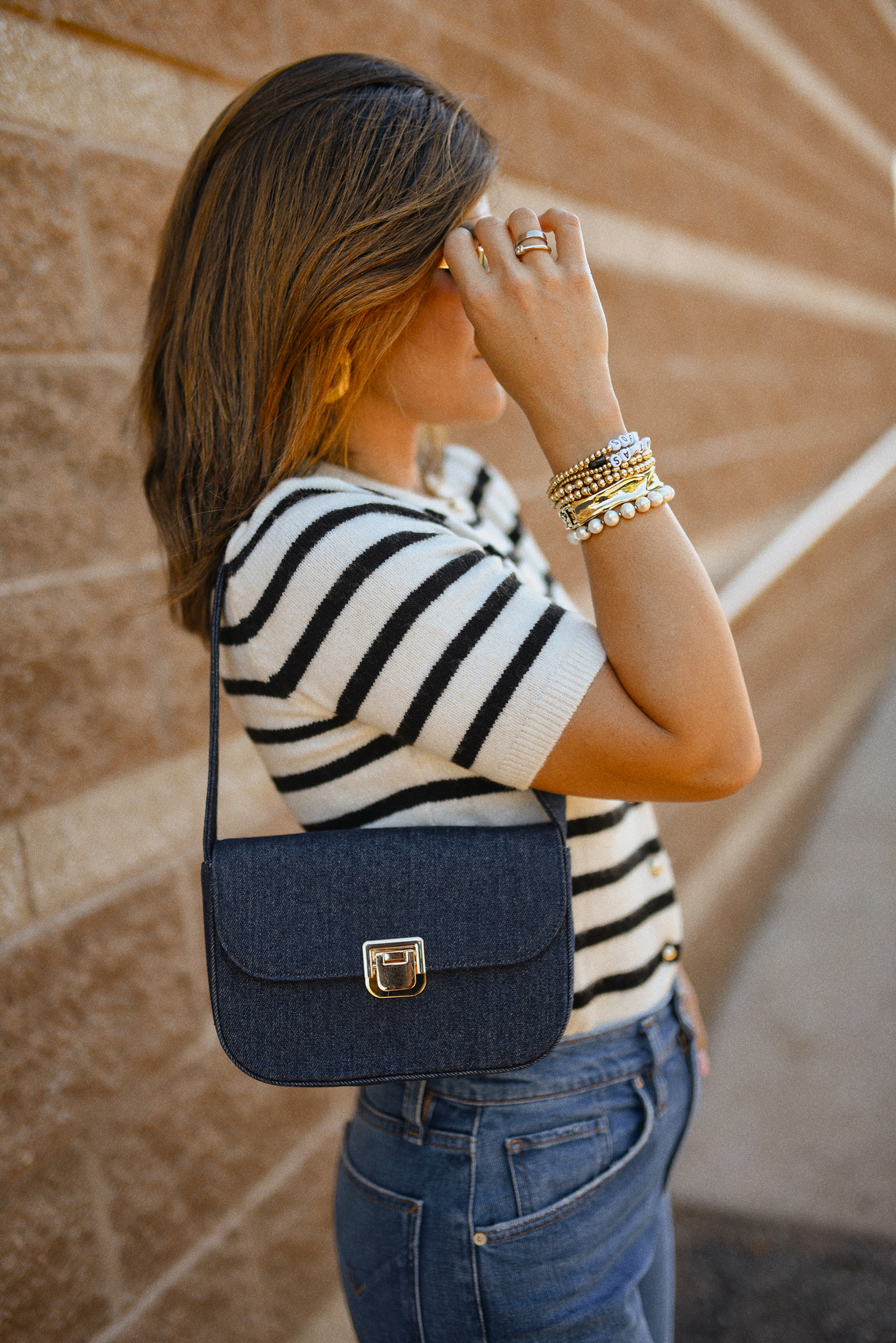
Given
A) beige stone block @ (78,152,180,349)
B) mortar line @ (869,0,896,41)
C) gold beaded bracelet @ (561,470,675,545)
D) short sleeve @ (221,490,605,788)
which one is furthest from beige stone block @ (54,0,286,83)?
mortar line @ (869,0,896,41)

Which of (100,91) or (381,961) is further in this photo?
(100,91)

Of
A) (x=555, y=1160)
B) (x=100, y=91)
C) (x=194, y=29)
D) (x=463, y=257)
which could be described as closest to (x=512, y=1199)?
(x=555, y=1160)

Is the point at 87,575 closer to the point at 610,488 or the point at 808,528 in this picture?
the point at 610,488

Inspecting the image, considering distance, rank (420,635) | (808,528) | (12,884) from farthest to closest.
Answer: (808,528) < (12,884) < (420,635)

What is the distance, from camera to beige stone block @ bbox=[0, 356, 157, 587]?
49.3 inches

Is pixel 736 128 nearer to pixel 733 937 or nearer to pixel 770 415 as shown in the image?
pixel 770 415

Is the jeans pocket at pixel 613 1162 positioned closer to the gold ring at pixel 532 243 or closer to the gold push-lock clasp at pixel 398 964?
the gold push-lock clasp at pixel 398 964

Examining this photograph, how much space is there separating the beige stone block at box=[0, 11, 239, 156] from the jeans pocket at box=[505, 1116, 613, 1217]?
1.27m

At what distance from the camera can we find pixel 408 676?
88 cm

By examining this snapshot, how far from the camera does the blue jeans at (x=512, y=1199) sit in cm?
98

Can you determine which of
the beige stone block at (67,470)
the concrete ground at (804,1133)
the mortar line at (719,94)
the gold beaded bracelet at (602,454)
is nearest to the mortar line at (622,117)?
the mortar line at (719,94)

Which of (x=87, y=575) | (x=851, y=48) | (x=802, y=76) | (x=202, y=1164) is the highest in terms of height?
(x=851, y=48)

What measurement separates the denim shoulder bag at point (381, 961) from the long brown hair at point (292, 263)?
0.33 m

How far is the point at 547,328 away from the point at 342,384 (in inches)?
8.6
